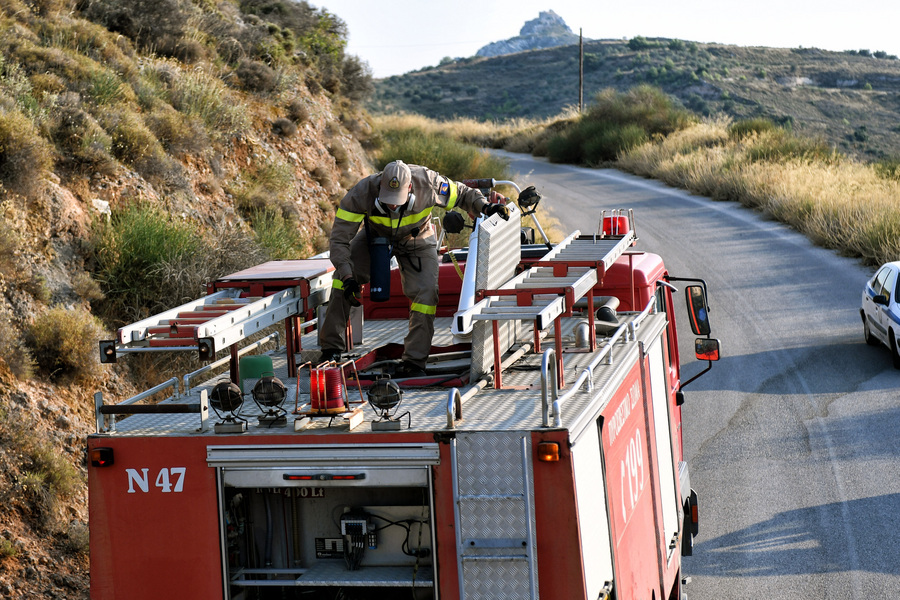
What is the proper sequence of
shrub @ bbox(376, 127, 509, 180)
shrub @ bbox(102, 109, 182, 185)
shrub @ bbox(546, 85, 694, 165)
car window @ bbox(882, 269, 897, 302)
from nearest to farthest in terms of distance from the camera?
1. shrub @ bbox(102, 109, 182, 185)
2. car window @ bbox(882, 269, 897, 302)
3. shrub @ bbox(376, 127, 509, 180)
4. shrub @ bbox(546, 85, 694, 165)

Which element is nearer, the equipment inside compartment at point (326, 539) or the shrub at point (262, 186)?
the equipment inside compartment at point (326, 539)

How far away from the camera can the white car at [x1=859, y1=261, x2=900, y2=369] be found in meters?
13.6

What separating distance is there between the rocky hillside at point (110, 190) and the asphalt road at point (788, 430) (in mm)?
5911

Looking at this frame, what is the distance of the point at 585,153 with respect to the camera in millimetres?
39219

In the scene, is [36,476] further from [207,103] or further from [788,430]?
[207,103]

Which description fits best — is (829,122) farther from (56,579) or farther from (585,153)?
(56,579)

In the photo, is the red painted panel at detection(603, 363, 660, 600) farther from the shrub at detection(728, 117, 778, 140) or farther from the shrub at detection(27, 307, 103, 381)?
the shrub at detection(728, 117, 778, 140)

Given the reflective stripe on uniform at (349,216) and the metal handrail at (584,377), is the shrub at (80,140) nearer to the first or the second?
the reflective stripe on uniform at (349,216)

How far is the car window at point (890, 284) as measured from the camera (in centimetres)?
1384

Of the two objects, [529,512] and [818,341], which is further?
[818,341]

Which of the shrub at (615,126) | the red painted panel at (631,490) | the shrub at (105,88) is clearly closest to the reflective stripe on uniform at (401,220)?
the red painted panel at (631,490)

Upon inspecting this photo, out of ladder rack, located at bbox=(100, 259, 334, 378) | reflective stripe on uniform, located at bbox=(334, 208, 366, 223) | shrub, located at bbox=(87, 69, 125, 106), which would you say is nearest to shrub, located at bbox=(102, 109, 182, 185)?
shrub, located at bbox=(87, 69, 125, 106)

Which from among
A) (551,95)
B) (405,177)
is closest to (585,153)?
(405,177)

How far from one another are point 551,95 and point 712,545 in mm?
76402
